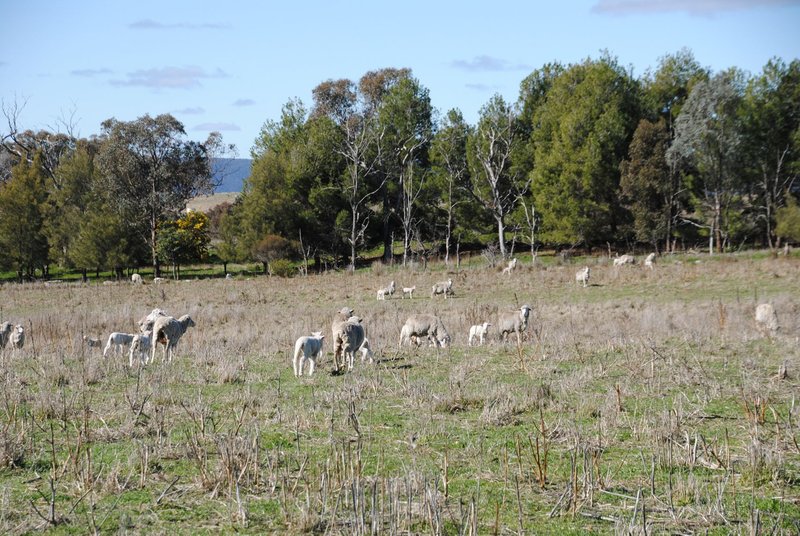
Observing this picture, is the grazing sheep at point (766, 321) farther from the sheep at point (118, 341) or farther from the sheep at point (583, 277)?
the sheep at point (118, 341)

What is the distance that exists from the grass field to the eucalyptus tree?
48307 mm

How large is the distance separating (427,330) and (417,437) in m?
11.6

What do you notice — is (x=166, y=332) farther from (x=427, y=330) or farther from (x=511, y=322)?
(x=511, y=322)

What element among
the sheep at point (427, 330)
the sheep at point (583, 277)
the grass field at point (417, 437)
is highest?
the sheep at point (583, 277)

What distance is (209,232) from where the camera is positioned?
8056 centimetres

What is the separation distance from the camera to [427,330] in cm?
2231

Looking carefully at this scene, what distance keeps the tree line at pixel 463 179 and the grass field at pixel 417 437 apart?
38.2 meters

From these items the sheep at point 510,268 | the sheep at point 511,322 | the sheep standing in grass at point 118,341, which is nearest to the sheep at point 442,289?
the sheep at point 510,268

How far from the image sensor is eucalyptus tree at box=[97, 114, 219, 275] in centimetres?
6888

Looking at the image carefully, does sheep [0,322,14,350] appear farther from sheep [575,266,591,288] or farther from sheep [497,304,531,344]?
sheep [575,266,591,288]

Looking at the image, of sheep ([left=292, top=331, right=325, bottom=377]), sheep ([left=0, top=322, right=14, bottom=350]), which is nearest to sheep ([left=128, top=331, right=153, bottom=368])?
sheep ([left=292, top=331, right=325, bottom=377])

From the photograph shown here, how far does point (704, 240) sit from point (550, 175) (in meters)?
14.4

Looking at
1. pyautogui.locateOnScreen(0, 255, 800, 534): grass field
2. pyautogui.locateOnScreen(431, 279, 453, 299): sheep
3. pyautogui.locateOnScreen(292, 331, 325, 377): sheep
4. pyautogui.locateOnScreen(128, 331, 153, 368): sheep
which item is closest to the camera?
pyautogui.locateOnScreen(0, 255, 800, 534): grass field

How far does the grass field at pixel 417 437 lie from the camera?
26.1ft
